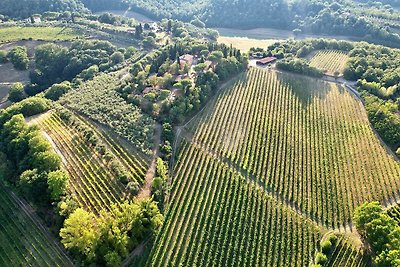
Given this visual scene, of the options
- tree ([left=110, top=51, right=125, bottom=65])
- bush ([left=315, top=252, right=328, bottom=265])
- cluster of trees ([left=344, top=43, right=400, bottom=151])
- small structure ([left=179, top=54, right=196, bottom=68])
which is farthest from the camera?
tree ([left=110, top=51, right=125, bottom=65])

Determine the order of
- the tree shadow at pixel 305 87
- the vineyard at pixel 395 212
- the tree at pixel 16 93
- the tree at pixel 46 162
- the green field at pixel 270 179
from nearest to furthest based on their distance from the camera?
the green field at pixel 270 179 < the tree at pixel 46 162 < the vineyard at pixel 395 212 < the tree at pixel 16 93 < the tree shadow at pixel 305 87

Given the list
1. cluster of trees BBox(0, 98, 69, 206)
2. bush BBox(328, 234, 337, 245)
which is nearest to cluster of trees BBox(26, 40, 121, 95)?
cluster of trees BBox(0, 98, 69, 206)

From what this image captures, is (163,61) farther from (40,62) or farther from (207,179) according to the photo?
(207,179)

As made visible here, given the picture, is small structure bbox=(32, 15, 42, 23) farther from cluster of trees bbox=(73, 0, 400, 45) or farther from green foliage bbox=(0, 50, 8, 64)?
cluster of trees bbox=(73, 0, 400, 45)

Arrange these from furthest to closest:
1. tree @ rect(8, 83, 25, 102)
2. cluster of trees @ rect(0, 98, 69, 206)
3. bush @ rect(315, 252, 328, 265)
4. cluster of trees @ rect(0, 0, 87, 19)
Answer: cluster of trees @ rect(0, 0, 87, 19)
tree @ rect(8, 83, 25, 102)
cluster of trees @ rect(0, 98, 69, 206)
bush @ rect(315, 252, 328, 265)

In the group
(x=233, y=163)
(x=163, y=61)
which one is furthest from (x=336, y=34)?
(x=233, y=163)

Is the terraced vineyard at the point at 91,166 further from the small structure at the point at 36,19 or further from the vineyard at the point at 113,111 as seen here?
the small structure at the point at 36,19

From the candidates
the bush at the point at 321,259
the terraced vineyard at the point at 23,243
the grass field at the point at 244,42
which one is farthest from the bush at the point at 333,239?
Answer: the grass field at the point at 244,42
